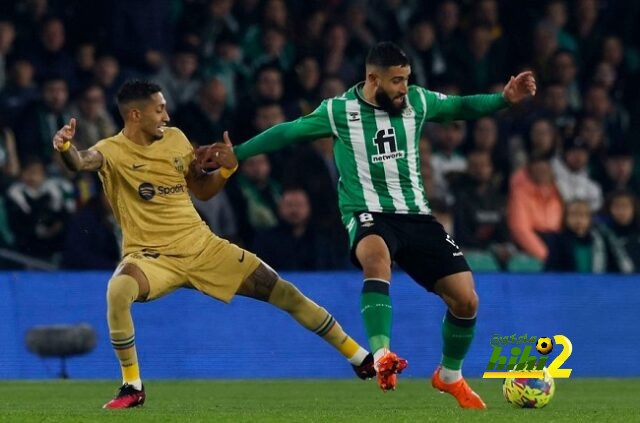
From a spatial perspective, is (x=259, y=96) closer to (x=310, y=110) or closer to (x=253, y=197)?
(x=310, y=110)

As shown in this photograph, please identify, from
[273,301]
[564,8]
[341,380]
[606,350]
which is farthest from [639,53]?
[273,301]

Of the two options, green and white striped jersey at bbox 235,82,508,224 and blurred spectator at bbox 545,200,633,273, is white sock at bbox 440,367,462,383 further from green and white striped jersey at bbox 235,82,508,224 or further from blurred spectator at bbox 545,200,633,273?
blurred spectator at bbox 545,200,633,273

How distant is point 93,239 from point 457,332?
5.10m

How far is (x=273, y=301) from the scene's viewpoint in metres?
10.3

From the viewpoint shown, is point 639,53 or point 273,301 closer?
point 273,301

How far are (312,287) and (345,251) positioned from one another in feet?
2.96

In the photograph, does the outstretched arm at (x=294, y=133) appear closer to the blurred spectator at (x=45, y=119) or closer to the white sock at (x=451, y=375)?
the white sock at (x=451, y=375)

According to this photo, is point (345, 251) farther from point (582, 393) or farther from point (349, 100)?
point (349, 100)

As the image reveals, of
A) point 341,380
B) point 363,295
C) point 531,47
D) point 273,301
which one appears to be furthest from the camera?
point 531,47

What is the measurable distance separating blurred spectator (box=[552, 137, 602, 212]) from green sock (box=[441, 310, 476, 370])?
6573 millimetres

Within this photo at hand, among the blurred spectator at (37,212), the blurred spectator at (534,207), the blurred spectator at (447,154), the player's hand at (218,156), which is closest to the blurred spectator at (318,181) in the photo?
the blurred spectator at (447,154)

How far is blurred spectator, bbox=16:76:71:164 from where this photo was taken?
14523 mm

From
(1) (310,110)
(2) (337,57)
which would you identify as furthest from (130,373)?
(2) (337,57)

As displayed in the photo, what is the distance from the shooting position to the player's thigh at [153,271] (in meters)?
9.77
